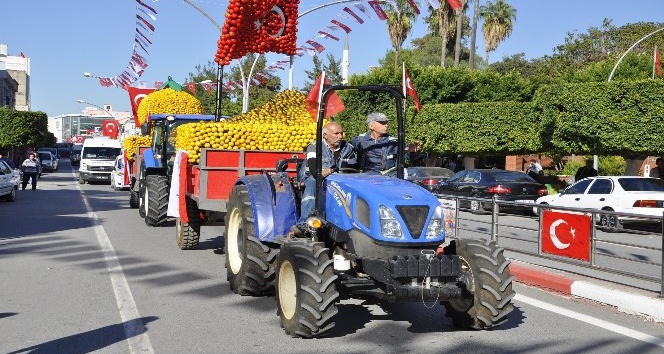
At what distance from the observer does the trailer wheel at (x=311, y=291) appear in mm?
6645

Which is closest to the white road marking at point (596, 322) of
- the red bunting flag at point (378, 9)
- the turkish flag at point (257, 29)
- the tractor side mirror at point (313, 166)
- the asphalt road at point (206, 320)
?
the asphalt road at point (206, 320)

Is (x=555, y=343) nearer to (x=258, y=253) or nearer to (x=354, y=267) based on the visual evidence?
(x=354, y=267)

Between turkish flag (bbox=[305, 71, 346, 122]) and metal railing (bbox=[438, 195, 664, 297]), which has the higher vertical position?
turkish flag (bbox=[305, 71, 346, 122])

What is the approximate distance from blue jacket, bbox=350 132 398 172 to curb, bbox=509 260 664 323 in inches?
101

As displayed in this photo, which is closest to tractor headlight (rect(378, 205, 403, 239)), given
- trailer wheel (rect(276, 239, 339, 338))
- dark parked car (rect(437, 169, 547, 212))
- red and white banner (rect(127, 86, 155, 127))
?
trailer wheel (rect(276, 239, 339, 338))

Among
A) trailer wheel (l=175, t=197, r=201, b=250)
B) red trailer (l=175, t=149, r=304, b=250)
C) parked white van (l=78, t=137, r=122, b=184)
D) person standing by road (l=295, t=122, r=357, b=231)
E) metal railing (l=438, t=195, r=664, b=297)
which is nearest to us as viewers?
person standing by road (l=295, t=122, r=357, b=231)

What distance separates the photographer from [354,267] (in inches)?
278

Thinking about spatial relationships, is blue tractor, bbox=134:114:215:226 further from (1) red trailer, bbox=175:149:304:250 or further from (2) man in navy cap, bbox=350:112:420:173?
(2) man in navy cap, bbox=350:112:420:173

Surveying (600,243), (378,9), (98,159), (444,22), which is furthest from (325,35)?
(444,22)

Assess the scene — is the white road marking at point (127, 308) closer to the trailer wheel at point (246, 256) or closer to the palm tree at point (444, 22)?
the trailer wheel at point (246, 256)

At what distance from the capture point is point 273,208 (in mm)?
8445

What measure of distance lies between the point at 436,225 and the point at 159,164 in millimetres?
11840

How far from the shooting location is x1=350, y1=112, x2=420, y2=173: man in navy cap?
308 inches

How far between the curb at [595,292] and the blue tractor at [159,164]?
818cm
